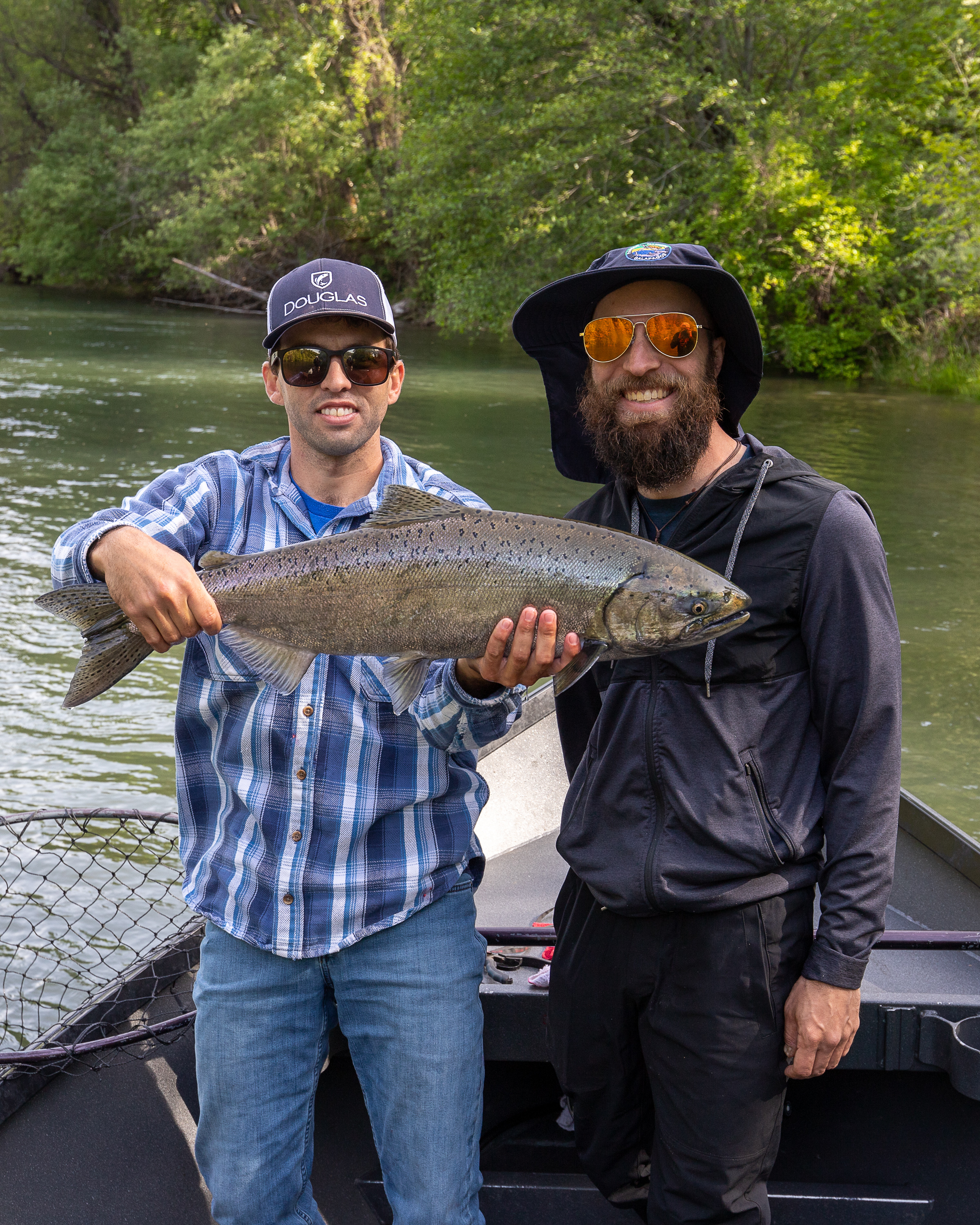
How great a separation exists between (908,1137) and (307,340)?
274cm

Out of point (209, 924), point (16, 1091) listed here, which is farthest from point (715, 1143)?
point (16, 1091)

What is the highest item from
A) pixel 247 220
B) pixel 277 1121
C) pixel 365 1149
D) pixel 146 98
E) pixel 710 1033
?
pixel 146 98

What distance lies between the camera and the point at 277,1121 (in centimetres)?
268

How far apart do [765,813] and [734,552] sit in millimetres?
590

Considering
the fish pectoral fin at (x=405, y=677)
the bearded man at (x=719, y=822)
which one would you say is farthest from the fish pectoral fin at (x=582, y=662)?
the fish pectoral fin at (x=405, y=677)

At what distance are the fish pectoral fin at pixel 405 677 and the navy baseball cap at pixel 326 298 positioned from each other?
2.75 ft

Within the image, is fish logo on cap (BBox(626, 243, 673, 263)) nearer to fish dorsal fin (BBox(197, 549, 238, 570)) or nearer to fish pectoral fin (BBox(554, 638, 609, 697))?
fish pectoral fin (BBox(554, 638, 609, 697))

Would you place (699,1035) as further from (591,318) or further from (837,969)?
(591,318)

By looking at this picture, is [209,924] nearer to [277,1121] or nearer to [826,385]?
[277,1121]

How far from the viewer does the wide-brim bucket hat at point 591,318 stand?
2.77 m

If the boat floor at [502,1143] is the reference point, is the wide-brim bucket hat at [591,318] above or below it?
above

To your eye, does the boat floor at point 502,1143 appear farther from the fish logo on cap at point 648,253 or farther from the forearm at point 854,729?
the fish logo on cap at point 648,253

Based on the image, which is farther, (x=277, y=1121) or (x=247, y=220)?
(x=247, y=220)

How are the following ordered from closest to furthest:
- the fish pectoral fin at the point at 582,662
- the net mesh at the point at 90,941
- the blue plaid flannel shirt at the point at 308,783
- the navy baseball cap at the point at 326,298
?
1. the fish pectoral fin at the point at 582,662
2. the blue plaid flannel shirt at the point at 308,783
3. the navy baseball cap at the point at 326,298
4. the net mesh at the point at 90,941
